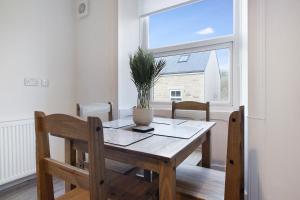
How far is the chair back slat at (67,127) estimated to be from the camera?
0.60 meters

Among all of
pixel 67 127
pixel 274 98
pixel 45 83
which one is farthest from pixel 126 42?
pixel 67 127

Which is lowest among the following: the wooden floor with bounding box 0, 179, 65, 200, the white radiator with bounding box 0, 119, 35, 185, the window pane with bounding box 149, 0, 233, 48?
the wooden floor with bounding box 0, 179, 65, 200

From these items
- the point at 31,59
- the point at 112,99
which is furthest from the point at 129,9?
the point at 31,59

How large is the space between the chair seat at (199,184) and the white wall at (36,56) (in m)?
1.81

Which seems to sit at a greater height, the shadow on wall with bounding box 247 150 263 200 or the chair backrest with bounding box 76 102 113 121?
the chair backrest with bounding box 76 102 113 121

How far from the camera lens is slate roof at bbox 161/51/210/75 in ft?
6.88

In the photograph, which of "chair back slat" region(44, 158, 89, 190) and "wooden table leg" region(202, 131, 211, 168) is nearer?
"chair back slat" region(44, 158, 89, 190)

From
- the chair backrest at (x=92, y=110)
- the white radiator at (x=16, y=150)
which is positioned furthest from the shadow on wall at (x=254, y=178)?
the white radiator at (x=16, y=150)

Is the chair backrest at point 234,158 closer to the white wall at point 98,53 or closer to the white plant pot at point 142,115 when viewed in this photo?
the white plant pot at point 142,115

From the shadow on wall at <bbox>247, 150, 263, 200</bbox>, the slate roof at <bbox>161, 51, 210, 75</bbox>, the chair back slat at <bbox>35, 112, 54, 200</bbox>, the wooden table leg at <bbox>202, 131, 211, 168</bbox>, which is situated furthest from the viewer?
the slate roof at <bbox>161, 51, 210, 75</bbox>

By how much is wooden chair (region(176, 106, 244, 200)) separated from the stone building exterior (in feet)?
3.39

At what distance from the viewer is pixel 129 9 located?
91.7 inches

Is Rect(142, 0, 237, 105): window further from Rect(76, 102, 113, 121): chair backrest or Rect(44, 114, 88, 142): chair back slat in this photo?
Rect(44, 114, 88, 142): chair back slat

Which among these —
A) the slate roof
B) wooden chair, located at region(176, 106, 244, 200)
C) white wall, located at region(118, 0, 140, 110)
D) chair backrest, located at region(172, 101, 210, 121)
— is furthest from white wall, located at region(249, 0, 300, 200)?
white wall, located at region(118, 0, 140, 110)
